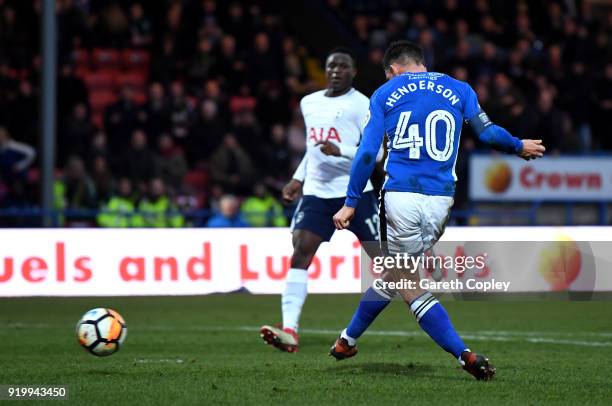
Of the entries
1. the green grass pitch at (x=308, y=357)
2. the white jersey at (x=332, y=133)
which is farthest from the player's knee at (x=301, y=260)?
the green grass pitch at (x=308, y=357)

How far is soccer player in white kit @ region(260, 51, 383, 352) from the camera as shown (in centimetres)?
1048

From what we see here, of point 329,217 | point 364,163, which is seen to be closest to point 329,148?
point 329,217

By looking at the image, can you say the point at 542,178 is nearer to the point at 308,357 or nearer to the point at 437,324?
the point at 308,357

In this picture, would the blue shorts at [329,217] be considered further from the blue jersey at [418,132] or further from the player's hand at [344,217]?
the player's hand at [344,217]

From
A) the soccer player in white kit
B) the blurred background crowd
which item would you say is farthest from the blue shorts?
the blurred background crowd

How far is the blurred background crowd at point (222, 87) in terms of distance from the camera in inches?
731

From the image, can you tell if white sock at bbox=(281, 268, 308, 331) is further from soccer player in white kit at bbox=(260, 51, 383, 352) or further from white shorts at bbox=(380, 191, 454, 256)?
white shorts at bbox=(380, 191, 454, 256)

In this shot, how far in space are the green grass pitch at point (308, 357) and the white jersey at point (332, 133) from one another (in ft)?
4.35

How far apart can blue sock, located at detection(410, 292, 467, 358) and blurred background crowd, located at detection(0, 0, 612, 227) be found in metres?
9.51

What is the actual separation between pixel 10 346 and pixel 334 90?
3.41 m

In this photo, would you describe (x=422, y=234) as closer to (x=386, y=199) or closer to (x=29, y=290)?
(x=386, y=199)

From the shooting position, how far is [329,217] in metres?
10.6

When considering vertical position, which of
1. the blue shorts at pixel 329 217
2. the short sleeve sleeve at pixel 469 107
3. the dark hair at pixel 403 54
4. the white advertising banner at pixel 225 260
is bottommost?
the white advertising banner at pixel 225 260

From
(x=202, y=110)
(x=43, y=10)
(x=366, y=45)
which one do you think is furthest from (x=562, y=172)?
(x=43, y=10)
